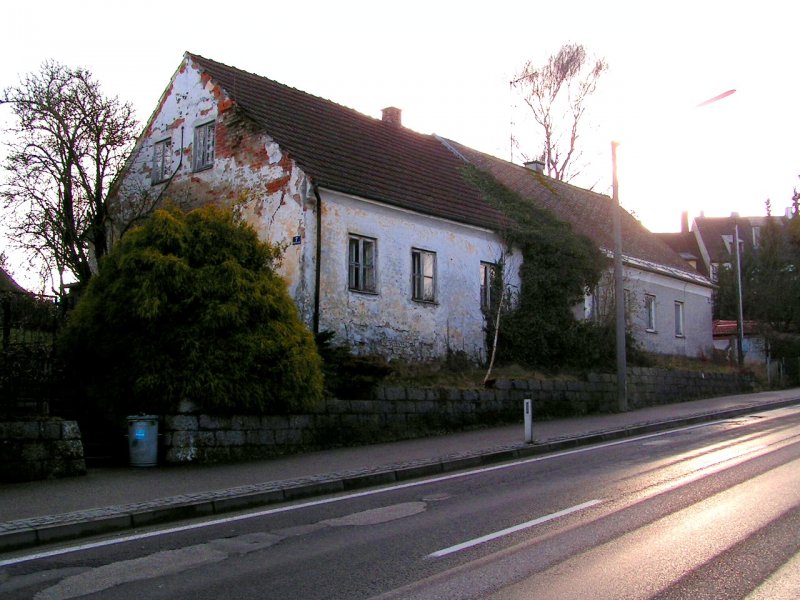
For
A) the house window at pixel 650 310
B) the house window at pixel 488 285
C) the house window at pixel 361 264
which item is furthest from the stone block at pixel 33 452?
the house window at pixel 650 310

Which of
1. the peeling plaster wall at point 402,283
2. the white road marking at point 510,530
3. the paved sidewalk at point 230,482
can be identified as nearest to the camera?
the white road marking at point 510,530

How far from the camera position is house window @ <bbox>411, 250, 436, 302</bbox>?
2083cm

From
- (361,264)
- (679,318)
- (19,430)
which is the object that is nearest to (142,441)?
(19,430)

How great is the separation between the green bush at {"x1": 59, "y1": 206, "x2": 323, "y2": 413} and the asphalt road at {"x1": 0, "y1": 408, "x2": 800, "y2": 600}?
11.5ft

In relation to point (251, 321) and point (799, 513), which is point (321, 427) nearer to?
point (251, 321)

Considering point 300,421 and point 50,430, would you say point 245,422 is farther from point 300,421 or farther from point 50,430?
point 50,430

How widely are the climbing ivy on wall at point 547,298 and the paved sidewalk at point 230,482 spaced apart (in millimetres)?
5149

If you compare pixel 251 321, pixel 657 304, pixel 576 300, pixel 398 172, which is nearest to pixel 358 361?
pixel 251 321

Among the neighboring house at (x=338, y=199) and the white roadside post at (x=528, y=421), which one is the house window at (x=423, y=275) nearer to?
the neighboring house at (x=338, y=199)

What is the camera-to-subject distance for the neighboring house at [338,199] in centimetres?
1862

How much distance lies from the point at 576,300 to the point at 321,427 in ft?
37.7

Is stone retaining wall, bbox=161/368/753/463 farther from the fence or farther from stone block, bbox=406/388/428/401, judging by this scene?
the fence

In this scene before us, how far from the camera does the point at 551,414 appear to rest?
20.1 meters

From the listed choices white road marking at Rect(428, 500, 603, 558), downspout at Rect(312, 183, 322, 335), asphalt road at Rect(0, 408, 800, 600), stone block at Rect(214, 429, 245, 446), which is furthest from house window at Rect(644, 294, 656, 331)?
white road marking at Rect(428, 500, 603, 558)
